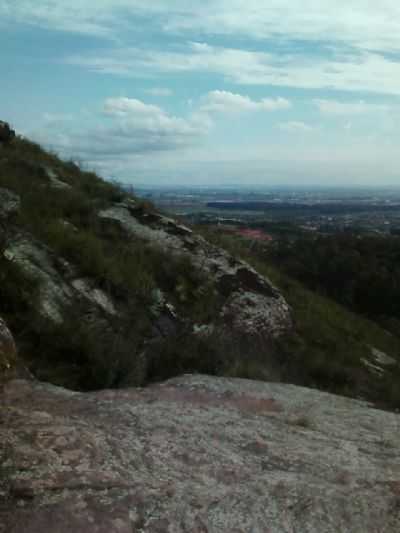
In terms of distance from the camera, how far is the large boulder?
11812mm

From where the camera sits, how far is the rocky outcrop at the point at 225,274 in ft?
26.0

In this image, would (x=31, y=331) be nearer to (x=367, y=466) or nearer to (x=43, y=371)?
(x=43, y=371)

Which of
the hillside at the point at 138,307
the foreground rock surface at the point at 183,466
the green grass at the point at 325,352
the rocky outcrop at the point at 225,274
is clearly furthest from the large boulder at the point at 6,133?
the foreground rock surface at the point at 183,466

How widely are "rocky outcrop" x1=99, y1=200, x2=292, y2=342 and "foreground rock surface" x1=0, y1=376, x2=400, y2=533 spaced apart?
3.24m

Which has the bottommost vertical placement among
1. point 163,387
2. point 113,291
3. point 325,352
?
point 325,352

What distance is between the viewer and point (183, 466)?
3.35 m

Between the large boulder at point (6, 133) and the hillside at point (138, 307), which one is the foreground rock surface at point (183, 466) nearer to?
the hillside at point (138, 307)

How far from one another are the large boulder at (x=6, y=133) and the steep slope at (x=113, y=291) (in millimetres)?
1390

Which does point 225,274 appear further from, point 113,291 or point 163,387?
point 163,387

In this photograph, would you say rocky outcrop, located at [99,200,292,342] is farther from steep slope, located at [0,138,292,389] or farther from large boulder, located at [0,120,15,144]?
large boulder, located at [0,120,15,144]

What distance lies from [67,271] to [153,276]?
4.62ft

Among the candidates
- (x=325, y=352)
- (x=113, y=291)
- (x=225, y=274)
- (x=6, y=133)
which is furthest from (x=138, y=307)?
(x=6, y=133)

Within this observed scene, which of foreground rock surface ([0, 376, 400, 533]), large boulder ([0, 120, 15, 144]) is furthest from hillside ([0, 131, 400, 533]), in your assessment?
large boulder ([0, 120, 15, 144])

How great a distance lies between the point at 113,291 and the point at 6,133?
6795 millimetres
